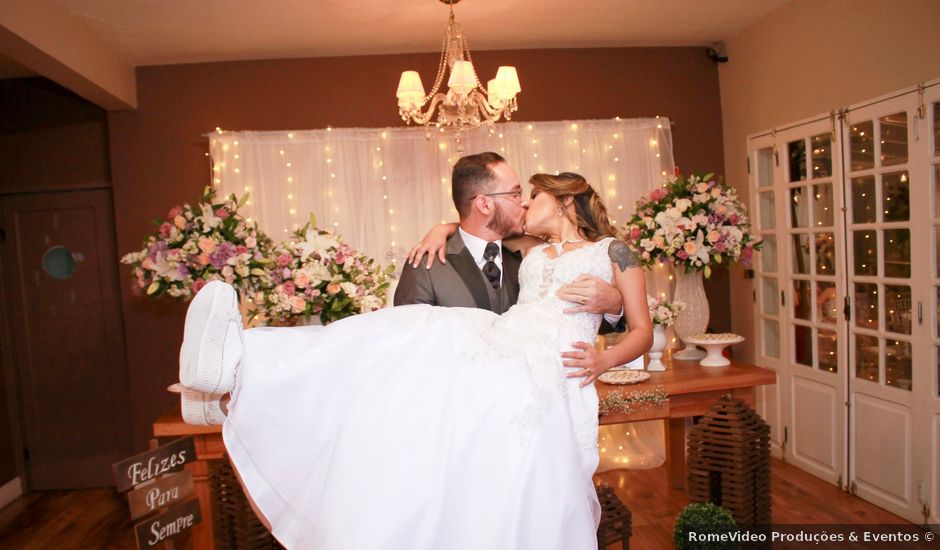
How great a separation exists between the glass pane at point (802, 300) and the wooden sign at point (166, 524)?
3.90 meters

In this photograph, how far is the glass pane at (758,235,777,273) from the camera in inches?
187

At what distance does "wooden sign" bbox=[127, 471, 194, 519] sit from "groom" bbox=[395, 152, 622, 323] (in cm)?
98

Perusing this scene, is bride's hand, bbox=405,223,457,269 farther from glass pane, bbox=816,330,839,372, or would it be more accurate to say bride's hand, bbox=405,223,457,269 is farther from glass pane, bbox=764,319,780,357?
glass pane, bbox=764,319,780,357

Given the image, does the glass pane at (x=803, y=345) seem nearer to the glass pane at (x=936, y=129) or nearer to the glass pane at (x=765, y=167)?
the glass pane at (x=765, y=167)

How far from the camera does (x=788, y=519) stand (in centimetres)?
368

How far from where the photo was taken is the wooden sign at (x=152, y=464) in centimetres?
201

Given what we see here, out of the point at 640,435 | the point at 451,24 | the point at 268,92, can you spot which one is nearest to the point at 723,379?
the point at 640,435

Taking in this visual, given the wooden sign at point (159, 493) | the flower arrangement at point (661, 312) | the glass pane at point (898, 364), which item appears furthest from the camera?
the glass pane at point (898, 364)

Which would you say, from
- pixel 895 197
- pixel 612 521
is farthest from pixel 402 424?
pixel 895 197

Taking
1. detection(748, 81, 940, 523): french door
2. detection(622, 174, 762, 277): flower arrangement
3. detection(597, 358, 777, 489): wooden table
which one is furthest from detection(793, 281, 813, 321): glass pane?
detection(597, 358, 777, 489): wooden table

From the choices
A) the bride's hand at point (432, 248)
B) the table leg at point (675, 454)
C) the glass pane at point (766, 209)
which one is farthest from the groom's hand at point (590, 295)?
the glass pane at point (766, 209)

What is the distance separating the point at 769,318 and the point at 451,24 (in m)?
3.09

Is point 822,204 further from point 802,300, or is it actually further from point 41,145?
point 41,145

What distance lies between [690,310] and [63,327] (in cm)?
460
